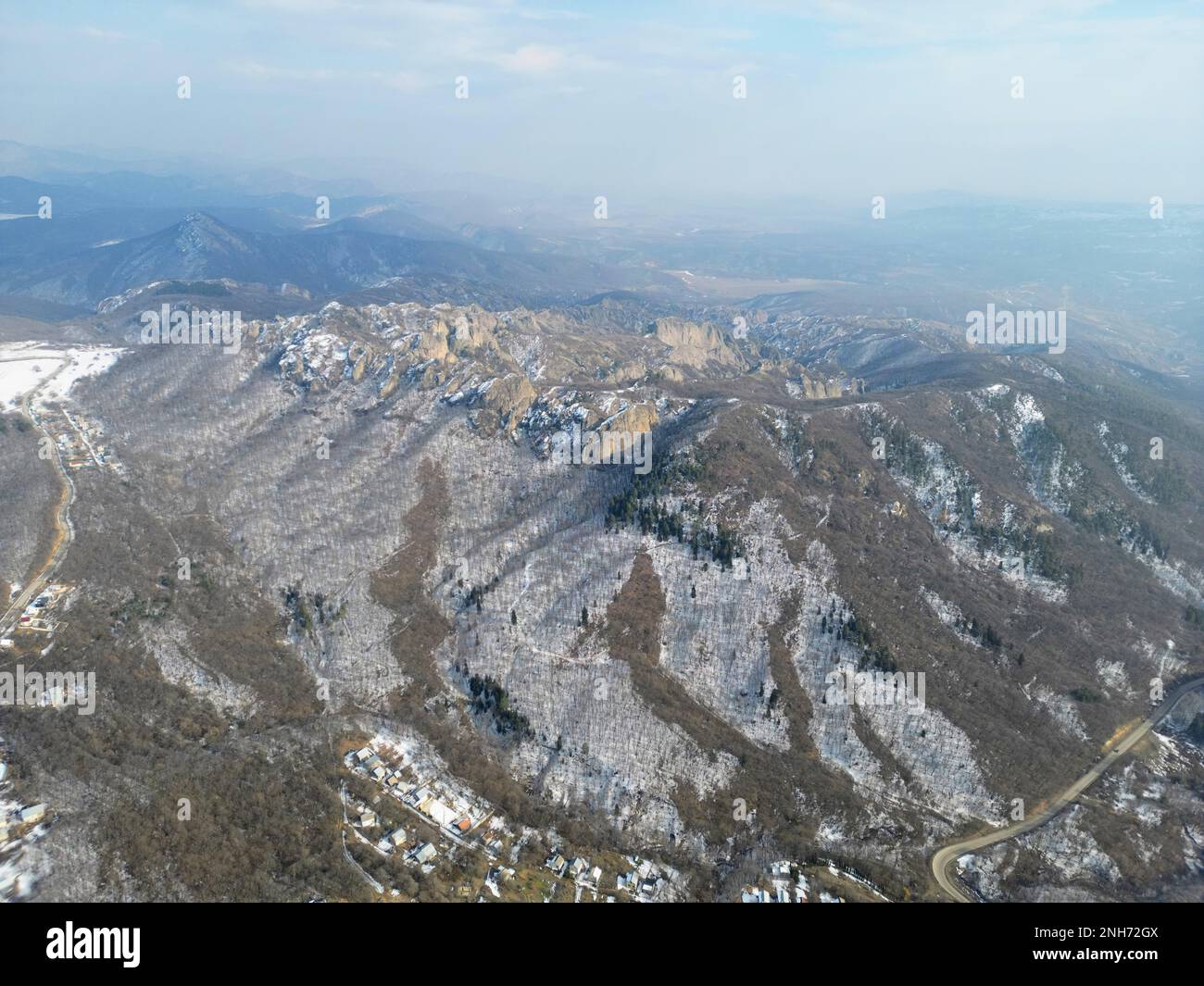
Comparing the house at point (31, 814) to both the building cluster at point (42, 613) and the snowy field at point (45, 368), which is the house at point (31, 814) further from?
the snowy field at point (45, 368)

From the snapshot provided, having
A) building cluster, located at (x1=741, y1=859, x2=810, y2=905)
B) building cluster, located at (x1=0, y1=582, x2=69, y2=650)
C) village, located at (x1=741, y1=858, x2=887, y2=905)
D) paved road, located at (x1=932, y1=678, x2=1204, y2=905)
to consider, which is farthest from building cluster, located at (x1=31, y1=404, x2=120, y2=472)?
paved road, located at (x1=932, y1=678, x2=1204, y2=905)

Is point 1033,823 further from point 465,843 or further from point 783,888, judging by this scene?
point 465,843

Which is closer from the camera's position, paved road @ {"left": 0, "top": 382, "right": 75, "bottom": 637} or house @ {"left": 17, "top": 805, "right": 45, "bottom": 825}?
house @ {"left": 17, "top": 805, "right": 45, "bottom": 825}

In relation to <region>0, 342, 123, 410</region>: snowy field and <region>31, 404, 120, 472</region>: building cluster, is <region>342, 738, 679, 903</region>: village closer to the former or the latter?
<region>31, 404, 120, 472</region>: building cluster

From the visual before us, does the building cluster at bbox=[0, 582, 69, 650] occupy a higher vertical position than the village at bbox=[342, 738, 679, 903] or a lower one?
higher

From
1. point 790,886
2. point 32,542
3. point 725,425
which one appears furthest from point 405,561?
point 790,886

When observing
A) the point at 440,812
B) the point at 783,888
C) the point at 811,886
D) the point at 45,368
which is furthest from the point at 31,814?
the point at 45,368
